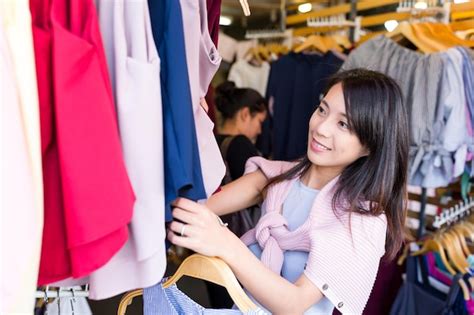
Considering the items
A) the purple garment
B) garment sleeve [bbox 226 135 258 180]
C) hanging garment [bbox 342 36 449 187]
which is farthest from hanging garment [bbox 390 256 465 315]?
garment sleeve [bbox 226 135 258 180]

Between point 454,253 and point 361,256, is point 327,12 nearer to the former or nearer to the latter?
point 454,253

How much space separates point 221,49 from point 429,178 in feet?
6.22

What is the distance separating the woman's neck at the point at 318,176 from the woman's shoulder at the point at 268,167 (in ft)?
0.31

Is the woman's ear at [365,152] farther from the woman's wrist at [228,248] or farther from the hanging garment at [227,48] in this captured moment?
the hanging garment at [227,48]

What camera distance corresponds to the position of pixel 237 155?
2025 mm

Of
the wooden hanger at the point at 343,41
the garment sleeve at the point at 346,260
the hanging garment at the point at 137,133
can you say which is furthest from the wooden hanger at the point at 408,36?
the hanging garment at the point at 137,133

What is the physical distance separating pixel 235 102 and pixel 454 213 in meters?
1.20

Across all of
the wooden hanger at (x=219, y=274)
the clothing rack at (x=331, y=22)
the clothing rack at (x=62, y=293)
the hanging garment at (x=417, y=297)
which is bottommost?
the hanging garment at (x=417, y=297)

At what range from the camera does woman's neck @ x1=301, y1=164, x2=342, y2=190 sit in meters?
1.20

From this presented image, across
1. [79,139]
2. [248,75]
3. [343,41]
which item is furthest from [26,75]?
[248,75]

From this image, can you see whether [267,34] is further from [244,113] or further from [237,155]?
[237,155]

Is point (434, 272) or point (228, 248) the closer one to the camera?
point (228, 248)

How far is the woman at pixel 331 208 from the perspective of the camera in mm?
912

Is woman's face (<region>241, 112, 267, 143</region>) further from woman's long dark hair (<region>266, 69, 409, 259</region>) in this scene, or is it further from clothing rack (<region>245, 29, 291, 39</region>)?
woman's long dark hair (<region>266, 69, 409, 259</region>)
